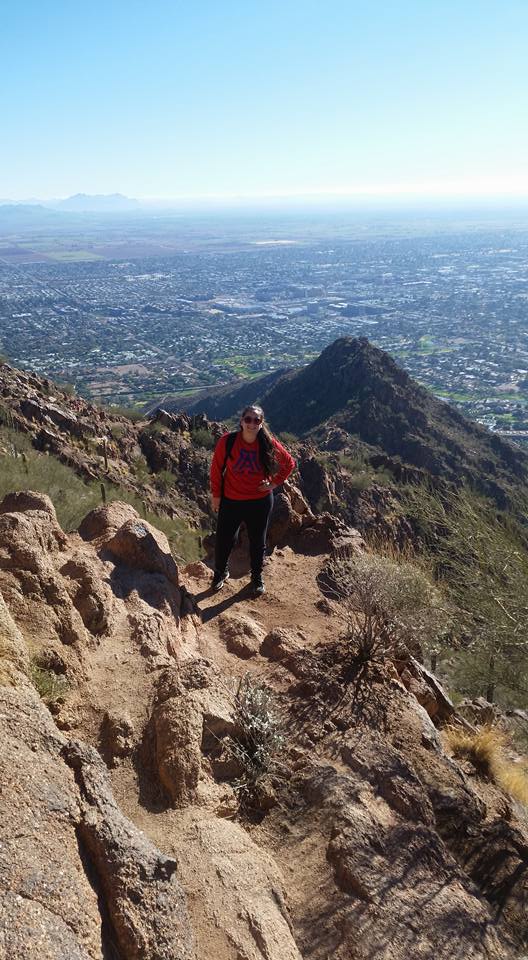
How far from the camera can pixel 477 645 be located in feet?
23.5

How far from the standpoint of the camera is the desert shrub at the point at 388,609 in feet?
18.3

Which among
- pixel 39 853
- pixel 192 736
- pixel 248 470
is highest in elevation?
pixel 248 470

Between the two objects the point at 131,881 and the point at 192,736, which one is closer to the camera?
the point at 131,881

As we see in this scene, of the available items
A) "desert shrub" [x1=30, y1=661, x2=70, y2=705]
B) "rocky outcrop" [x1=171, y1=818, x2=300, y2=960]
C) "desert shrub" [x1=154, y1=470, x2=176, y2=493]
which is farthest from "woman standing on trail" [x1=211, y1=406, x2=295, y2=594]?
"desert shrub" [x1=154, y1=470, x2=176, y2=493]

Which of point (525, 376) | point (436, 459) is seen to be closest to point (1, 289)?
point (525, 376)

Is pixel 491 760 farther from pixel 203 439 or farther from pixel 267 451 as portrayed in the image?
pixel 203 439

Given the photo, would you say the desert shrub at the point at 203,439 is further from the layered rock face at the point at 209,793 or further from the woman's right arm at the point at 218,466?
the layered rock face at the point at 209,793

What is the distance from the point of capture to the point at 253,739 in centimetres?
401

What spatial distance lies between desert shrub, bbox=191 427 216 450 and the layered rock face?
18086mm

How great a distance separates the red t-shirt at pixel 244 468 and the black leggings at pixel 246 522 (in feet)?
0.56

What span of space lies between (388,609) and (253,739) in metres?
2.24

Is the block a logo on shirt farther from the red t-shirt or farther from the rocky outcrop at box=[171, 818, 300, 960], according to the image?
the rocky outcrop at box=[171, 818, 300, 960]

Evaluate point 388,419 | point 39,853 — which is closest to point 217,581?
point 39,853

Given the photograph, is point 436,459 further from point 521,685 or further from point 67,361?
point 67,361
